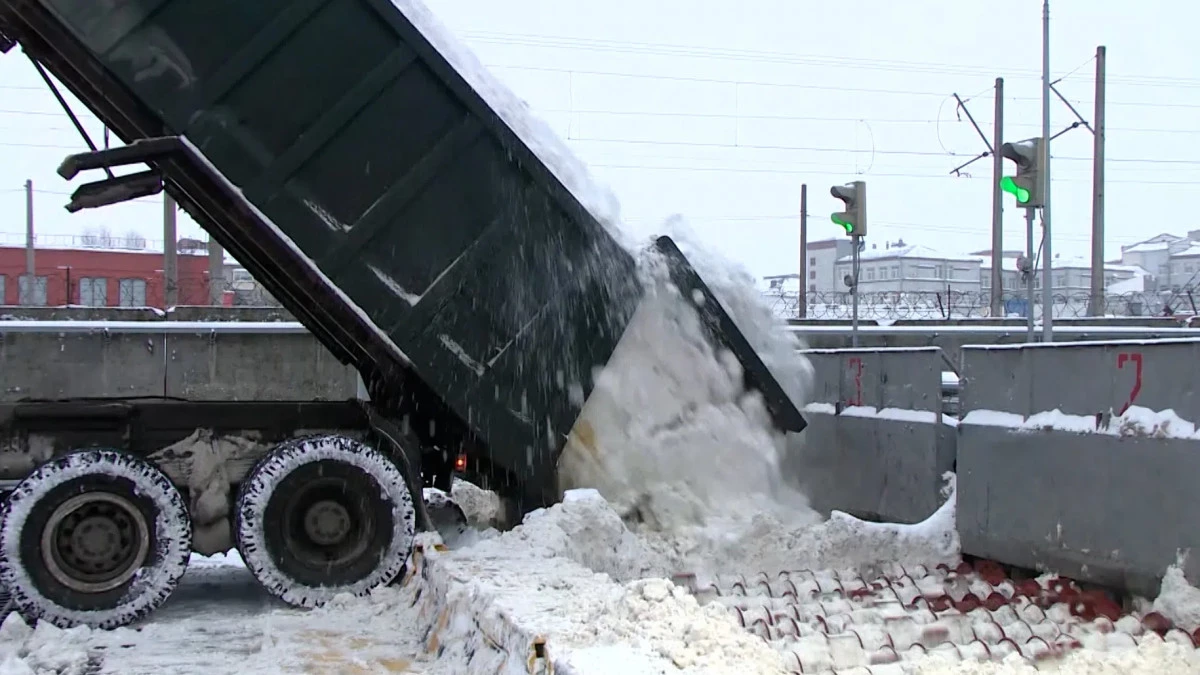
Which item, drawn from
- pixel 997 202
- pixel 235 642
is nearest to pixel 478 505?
pixel 235 642

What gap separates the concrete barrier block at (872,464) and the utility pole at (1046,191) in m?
2.85

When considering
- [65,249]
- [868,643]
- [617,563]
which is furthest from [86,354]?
[65,249]

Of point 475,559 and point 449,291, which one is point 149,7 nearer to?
A: point 449,291

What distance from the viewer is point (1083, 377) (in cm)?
635

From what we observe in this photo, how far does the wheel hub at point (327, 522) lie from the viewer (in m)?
7.11

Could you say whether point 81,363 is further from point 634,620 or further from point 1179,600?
point 1179,600

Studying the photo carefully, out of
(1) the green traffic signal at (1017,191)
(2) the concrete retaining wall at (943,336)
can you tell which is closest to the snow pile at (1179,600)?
(1) the green traffic signal at (1017,191)

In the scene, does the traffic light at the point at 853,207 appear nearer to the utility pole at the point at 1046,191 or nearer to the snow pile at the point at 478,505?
the utility pole at the point at 1046,191

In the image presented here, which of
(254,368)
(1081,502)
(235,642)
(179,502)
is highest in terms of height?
(254,368)

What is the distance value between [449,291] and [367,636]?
80.4 inches

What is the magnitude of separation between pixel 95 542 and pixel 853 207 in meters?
8.81

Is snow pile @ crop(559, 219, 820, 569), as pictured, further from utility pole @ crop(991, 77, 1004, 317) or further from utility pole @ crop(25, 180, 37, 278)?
utility pole @ crop(25, 180, 37, 278)

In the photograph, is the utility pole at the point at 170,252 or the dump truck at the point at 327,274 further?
the utility pole at the point at 170,252

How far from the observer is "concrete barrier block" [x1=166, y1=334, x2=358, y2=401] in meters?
15.7
